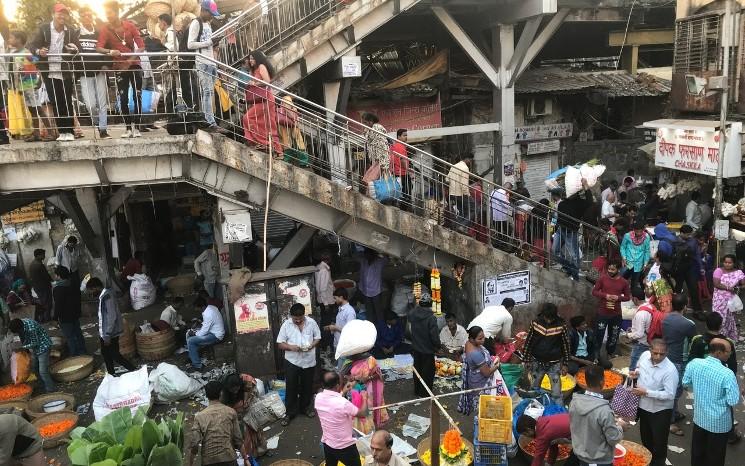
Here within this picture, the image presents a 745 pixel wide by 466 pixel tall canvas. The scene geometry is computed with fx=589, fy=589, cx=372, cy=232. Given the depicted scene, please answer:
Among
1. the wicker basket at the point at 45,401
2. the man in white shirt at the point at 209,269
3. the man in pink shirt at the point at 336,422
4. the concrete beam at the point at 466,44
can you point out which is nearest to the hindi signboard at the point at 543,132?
the concrete beam at the point at 466,44

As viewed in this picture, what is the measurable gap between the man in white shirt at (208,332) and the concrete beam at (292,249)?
1222 mm

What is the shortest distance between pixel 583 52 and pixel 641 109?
2918 millimetres

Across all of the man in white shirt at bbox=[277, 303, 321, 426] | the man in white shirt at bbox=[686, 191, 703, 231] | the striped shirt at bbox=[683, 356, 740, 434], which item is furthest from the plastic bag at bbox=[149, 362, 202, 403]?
the man in white shirt at bbox=[686, 191, 703, 231]

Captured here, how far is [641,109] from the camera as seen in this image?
19.0 metres

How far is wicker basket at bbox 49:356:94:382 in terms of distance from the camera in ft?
31.6

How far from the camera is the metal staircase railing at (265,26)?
1127cm

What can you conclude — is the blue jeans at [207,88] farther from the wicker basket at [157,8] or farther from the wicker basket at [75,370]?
the wicker basket at [75,370]

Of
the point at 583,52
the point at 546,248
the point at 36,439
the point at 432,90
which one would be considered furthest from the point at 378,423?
the point at 583,52

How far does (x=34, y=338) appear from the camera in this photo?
29.4 feet

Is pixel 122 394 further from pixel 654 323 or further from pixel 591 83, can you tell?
pixel 591 83

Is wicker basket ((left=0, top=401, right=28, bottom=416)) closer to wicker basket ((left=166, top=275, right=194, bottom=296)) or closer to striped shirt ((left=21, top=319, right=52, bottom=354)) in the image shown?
striped shirt ((left=21, top=319, right=52, bottom=354))

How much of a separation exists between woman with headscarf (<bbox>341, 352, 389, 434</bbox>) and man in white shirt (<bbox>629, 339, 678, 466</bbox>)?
284 cm

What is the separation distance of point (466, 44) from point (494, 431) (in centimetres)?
990

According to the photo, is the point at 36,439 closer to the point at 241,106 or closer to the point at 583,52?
the point at 241,106
